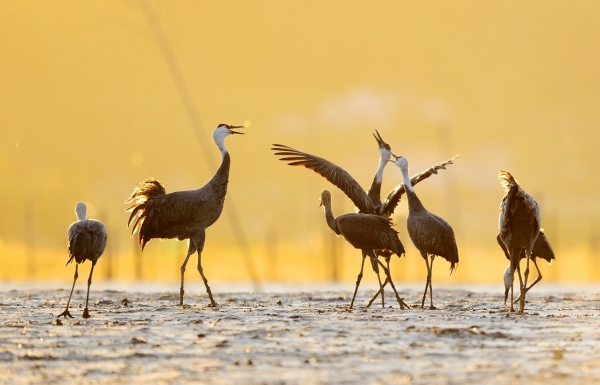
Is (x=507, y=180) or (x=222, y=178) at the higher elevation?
(x=222, y=178)

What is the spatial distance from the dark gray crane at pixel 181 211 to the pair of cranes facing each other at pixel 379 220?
164cm

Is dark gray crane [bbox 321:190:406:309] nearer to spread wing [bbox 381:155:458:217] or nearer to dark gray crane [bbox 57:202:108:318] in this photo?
spread wing [bbox 381:155:458:217]

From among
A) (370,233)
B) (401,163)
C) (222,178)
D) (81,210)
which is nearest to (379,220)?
(370,233)

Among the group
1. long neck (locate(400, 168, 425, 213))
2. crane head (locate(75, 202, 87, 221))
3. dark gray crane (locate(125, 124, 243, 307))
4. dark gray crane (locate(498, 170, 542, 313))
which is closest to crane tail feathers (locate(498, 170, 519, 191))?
dark gray crane (locate(498, 170, 542, 313))

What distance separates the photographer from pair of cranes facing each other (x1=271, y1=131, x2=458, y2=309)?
18.3 m

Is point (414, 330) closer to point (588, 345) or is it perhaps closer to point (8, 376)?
point (588, 345)

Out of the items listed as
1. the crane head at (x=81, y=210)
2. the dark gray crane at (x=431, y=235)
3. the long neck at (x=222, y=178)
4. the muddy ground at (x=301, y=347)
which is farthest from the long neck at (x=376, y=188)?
the crane head at (x=81, y=210)

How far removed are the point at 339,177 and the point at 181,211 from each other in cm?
353

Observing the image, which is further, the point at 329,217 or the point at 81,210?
the point at 329,217

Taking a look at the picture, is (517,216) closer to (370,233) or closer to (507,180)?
(507,180)

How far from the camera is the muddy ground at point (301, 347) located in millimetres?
10258

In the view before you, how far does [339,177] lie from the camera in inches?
773

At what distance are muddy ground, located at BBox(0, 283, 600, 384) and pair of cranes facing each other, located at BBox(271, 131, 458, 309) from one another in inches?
46.4

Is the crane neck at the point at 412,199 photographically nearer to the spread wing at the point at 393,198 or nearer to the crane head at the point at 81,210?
the spread wing at the point at 393,198
